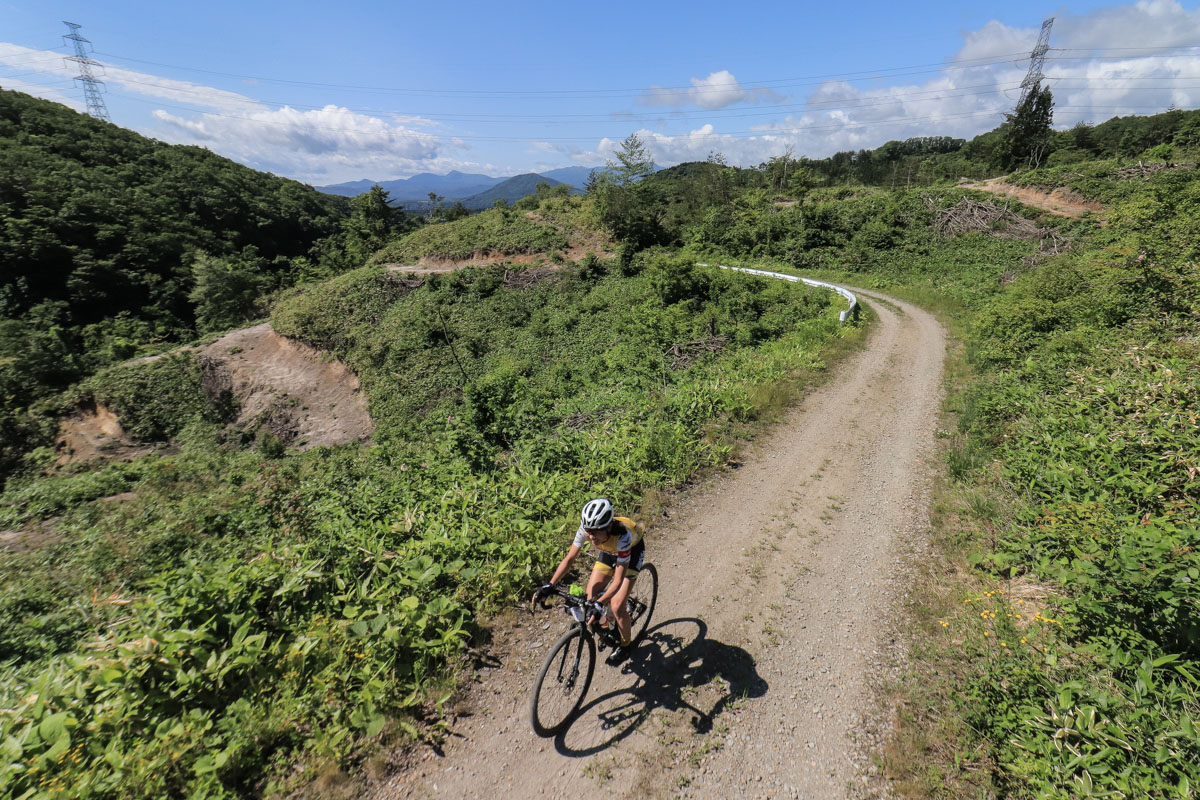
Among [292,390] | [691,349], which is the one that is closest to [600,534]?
[691,349]

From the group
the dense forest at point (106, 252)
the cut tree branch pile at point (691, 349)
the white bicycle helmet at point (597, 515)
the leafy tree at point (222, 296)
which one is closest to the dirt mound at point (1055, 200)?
the cut tree branch pile at point (691, 349)

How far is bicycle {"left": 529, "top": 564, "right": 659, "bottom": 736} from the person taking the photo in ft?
14.9

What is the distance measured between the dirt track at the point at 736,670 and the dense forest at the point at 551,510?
530 millimetres

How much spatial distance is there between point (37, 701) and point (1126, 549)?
33.7 feet

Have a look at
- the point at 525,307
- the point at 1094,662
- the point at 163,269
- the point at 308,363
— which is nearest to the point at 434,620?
the point at 1094,662

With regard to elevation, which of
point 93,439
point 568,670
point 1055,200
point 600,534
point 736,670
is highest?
point 1055,200

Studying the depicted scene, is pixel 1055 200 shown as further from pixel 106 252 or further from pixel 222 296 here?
pixel 106 252

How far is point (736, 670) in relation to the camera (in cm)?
538

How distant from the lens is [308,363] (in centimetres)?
3294

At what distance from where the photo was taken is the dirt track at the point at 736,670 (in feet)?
14.2

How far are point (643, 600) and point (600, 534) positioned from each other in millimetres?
2034

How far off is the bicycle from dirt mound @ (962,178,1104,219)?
47618mm

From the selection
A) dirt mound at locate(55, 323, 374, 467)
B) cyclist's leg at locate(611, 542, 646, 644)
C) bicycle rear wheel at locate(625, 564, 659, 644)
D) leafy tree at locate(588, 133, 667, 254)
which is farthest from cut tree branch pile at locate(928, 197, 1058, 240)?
dirt mound at locate(55, 323, 374, 467)

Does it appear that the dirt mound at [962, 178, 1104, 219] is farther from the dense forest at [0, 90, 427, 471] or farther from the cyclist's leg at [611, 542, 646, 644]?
the dense forest at [0, 90, 427, 471]
